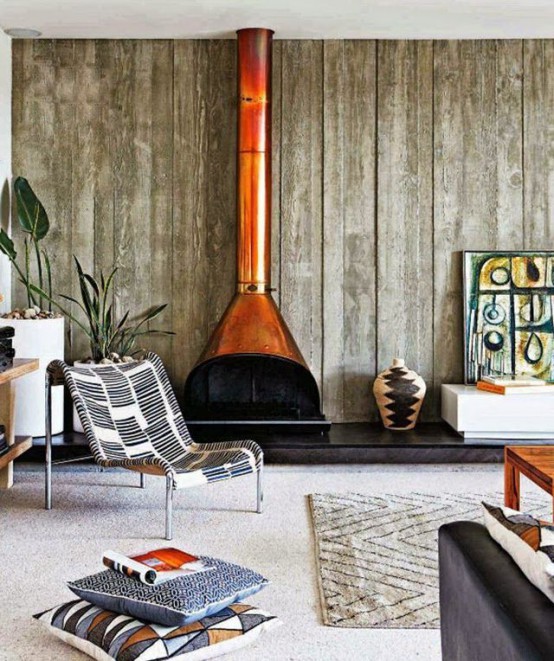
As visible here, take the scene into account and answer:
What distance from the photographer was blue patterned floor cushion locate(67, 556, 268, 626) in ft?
7.94

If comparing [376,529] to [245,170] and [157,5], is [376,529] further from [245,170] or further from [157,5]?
[157,5]

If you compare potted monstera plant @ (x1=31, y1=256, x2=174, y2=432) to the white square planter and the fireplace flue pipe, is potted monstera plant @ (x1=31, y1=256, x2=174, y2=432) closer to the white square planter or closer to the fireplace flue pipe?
the white square planter

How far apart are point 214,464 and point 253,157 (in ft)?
6.80

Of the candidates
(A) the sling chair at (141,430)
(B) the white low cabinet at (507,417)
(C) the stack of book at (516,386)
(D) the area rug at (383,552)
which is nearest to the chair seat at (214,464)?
(A) the sling chair at (141,430)

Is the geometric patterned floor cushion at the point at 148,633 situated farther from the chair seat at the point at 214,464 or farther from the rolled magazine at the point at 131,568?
the chair seat at the point at 214,464

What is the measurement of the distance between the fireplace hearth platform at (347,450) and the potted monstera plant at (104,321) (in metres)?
0.32

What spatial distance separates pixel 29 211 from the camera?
516 cm

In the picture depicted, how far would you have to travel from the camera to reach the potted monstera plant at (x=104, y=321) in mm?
5070

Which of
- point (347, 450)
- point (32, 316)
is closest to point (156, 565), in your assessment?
point (347, 450)

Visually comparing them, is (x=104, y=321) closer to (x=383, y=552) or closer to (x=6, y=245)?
(x=6, y=245)

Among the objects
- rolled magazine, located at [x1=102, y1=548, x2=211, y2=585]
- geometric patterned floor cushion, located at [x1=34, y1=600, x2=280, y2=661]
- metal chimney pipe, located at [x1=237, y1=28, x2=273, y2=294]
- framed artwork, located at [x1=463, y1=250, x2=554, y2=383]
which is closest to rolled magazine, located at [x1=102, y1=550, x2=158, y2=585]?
rolled magazine, located at [x1=102, y1=548, x2=211, y2=585]

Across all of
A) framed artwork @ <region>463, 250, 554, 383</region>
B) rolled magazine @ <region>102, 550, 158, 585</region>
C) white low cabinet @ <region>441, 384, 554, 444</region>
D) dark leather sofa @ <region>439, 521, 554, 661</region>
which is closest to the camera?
dark leather sofa @ <region>439, 521, 554, 661</region>

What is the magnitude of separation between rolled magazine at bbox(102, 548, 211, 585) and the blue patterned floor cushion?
0.02 meters

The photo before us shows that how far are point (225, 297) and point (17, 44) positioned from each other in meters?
1.96
